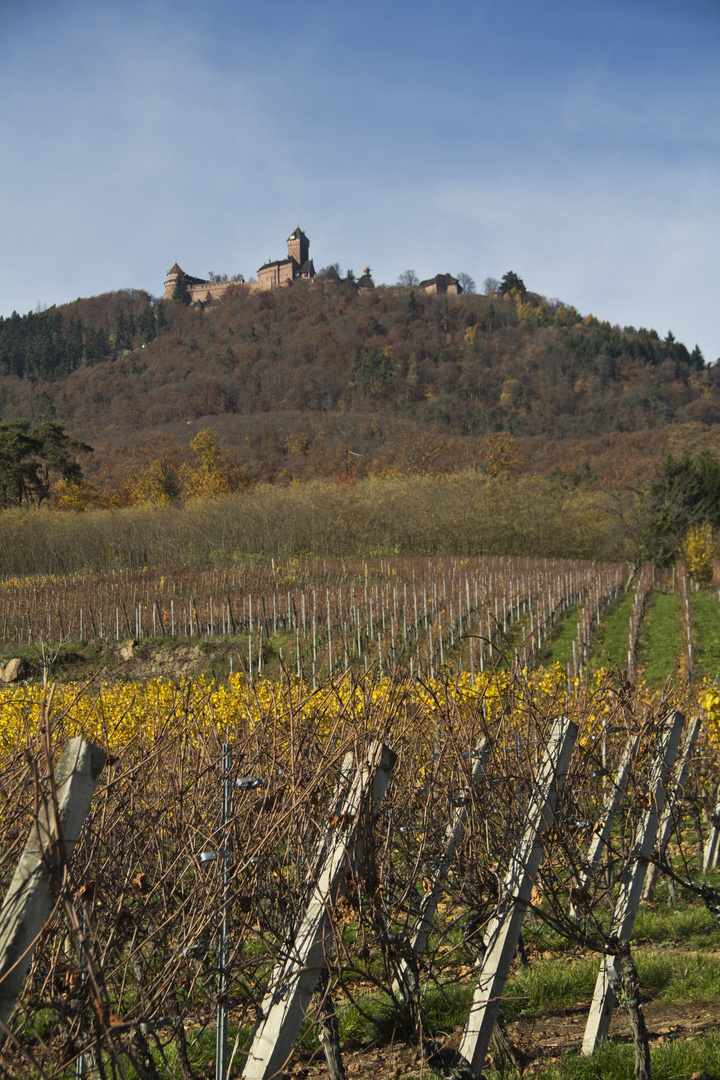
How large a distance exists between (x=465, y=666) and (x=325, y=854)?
11.4 metres

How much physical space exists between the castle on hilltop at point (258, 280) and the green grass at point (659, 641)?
112432 millimetres

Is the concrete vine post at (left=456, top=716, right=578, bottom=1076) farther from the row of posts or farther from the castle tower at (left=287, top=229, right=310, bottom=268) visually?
the castle tower at (left=287, top=229, right=310, bottom=268)

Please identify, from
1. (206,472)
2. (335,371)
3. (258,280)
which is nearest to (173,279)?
(258,280)

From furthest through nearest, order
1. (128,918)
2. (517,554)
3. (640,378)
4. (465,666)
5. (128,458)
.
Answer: (640,378) < (128,458) < (517,554) < (465,666) < (128,918)

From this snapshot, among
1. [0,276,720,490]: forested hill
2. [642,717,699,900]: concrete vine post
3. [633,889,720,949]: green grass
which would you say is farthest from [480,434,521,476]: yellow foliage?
[633,889,720,949]: green grass

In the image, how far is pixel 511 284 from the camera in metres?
114

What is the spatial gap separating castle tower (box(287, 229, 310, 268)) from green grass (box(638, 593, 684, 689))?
117239 mm

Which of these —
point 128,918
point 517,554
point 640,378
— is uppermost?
point 640,378

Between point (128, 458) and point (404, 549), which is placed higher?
point (128, 458)

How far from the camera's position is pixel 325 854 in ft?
7.70

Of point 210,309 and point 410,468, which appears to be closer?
point 410,468

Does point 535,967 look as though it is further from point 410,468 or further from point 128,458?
point 128,458

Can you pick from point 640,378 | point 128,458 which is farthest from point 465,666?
point 640,378

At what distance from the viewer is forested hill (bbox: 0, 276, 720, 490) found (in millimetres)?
75812
